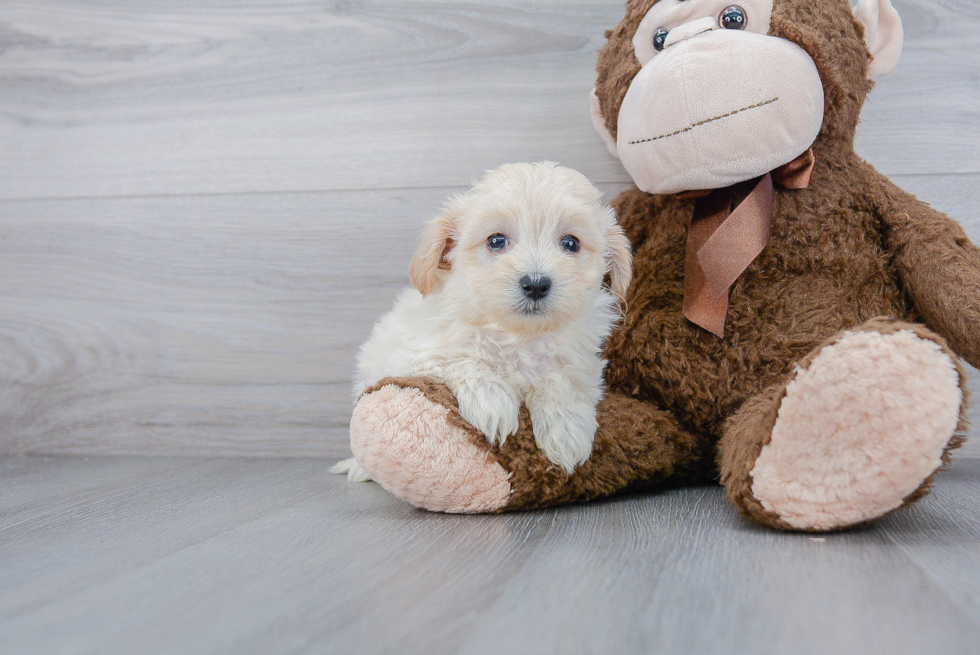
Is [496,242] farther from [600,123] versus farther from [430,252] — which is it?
[600,123]

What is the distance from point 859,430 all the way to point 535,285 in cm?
38

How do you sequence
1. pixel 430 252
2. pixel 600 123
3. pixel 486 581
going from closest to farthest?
pixel 486 581
pixel 430 252
pixel 600 123

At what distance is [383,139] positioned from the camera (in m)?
1.43

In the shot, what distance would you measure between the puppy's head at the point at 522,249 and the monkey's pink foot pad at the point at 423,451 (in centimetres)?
14

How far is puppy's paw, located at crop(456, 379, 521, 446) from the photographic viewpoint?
88 cm

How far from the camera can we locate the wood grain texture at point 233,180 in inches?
55.3

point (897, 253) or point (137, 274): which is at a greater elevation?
point (897, 253)

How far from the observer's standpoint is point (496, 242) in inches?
37.0

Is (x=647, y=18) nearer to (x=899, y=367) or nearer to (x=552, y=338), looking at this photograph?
(x=552, y=338)

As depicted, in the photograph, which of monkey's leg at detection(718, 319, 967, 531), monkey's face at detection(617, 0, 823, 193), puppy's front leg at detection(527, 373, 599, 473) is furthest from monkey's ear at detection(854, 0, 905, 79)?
puppy's front leg at detection(527, 373, 599, 473)

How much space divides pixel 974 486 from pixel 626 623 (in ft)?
2.55

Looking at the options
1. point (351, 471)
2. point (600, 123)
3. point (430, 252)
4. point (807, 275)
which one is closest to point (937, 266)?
point (807, 275)

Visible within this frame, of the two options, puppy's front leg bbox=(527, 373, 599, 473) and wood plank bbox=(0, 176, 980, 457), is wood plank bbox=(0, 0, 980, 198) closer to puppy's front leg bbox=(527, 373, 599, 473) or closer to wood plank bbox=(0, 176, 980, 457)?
wood plank bbox=(0, 176, 980, 457)

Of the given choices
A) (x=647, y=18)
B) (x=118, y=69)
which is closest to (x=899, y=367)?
(x=647, y=18)
